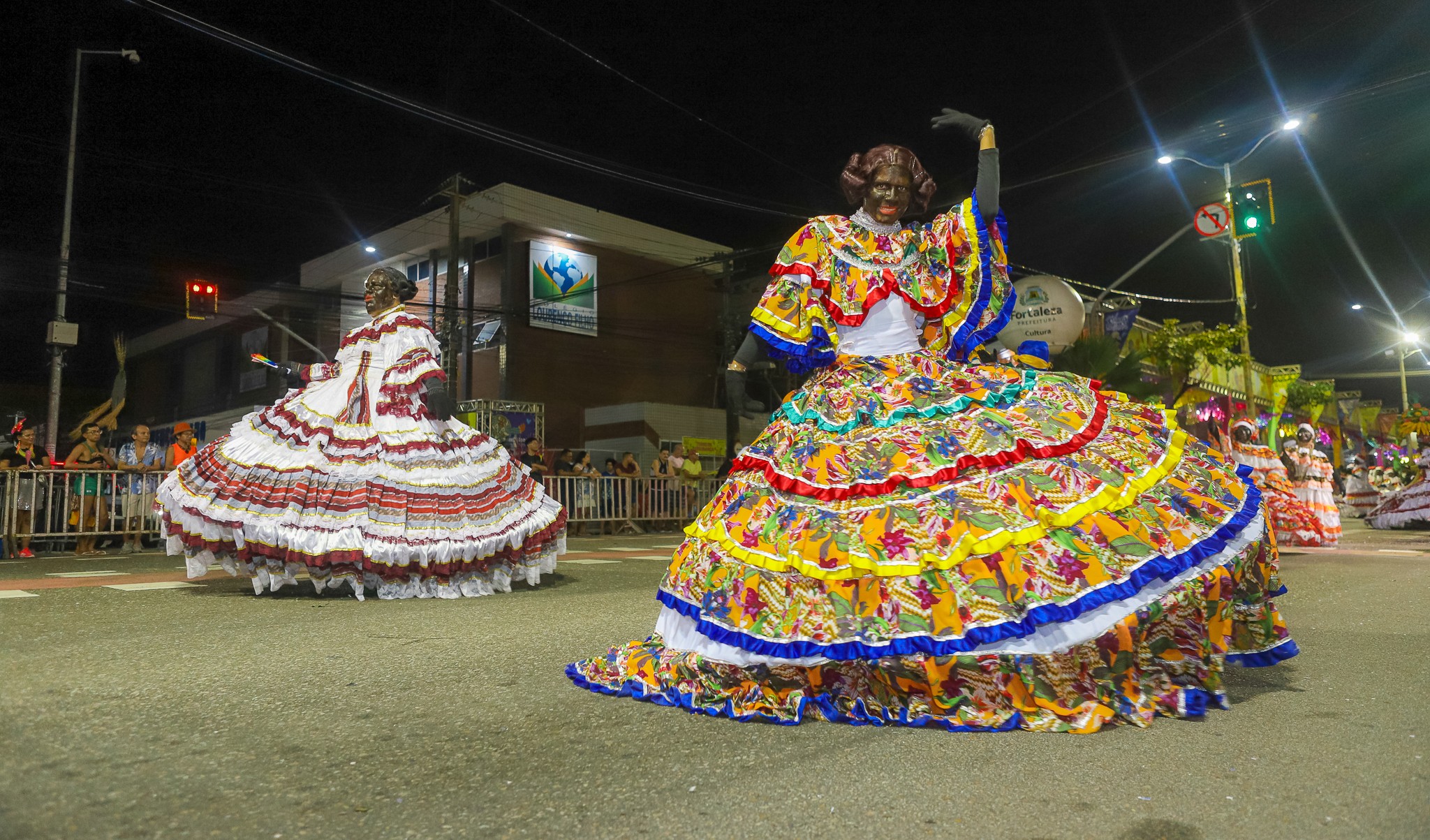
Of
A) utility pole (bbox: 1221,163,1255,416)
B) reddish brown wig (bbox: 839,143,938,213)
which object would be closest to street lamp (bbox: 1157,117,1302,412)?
utility pole (bbox: 1221,163,1255,416)

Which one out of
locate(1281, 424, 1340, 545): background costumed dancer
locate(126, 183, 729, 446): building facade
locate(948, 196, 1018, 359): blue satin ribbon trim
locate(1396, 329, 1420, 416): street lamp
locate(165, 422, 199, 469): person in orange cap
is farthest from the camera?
locate(1396, 329, 1420, 416): street lamp

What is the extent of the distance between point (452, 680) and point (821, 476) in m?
1.58

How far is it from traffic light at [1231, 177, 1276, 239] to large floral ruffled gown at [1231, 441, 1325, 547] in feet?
18.3

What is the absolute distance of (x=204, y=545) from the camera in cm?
532

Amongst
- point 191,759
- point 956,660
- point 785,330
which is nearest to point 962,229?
point 785,330

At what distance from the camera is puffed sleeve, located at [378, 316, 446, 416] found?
589 cm

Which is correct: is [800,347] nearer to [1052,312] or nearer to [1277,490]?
[1277,490]

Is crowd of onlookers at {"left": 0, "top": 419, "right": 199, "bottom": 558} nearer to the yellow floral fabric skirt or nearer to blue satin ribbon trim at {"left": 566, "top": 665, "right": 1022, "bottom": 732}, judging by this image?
blue satin ribbon trim at {"left": 566, "top": 665, "right": 1022, "bottom": 732}

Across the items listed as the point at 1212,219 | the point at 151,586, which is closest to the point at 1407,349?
the point at 1212,219

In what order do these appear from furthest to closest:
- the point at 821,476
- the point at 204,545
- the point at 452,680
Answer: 1. the point at 204,545
2. the point at 452,680
3. the point at 821,476

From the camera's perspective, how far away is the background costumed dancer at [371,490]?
5.34 m

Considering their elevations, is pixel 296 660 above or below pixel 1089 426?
below

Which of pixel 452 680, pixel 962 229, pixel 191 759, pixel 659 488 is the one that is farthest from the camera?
pixel 659 488

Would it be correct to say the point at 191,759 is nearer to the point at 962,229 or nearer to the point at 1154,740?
the point at 1154,740
